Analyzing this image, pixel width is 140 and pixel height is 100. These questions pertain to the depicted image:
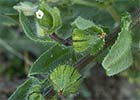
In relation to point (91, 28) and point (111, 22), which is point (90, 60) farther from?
point (111, 22)

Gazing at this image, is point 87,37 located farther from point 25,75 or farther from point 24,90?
point 25,75

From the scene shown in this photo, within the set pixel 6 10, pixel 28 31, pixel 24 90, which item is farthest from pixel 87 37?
pixel 6 10

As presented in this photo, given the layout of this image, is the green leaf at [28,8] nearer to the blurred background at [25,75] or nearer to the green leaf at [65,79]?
the green leaf at [65,79]

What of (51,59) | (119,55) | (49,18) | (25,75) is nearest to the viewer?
(119,55)

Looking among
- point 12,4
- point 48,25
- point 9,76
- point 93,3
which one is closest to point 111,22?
point 93,3

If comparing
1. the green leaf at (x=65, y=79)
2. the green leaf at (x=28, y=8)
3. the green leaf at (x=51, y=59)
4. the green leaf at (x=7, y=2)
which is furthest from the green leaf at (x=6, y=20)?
the green leaf at (x=65, y=79)
